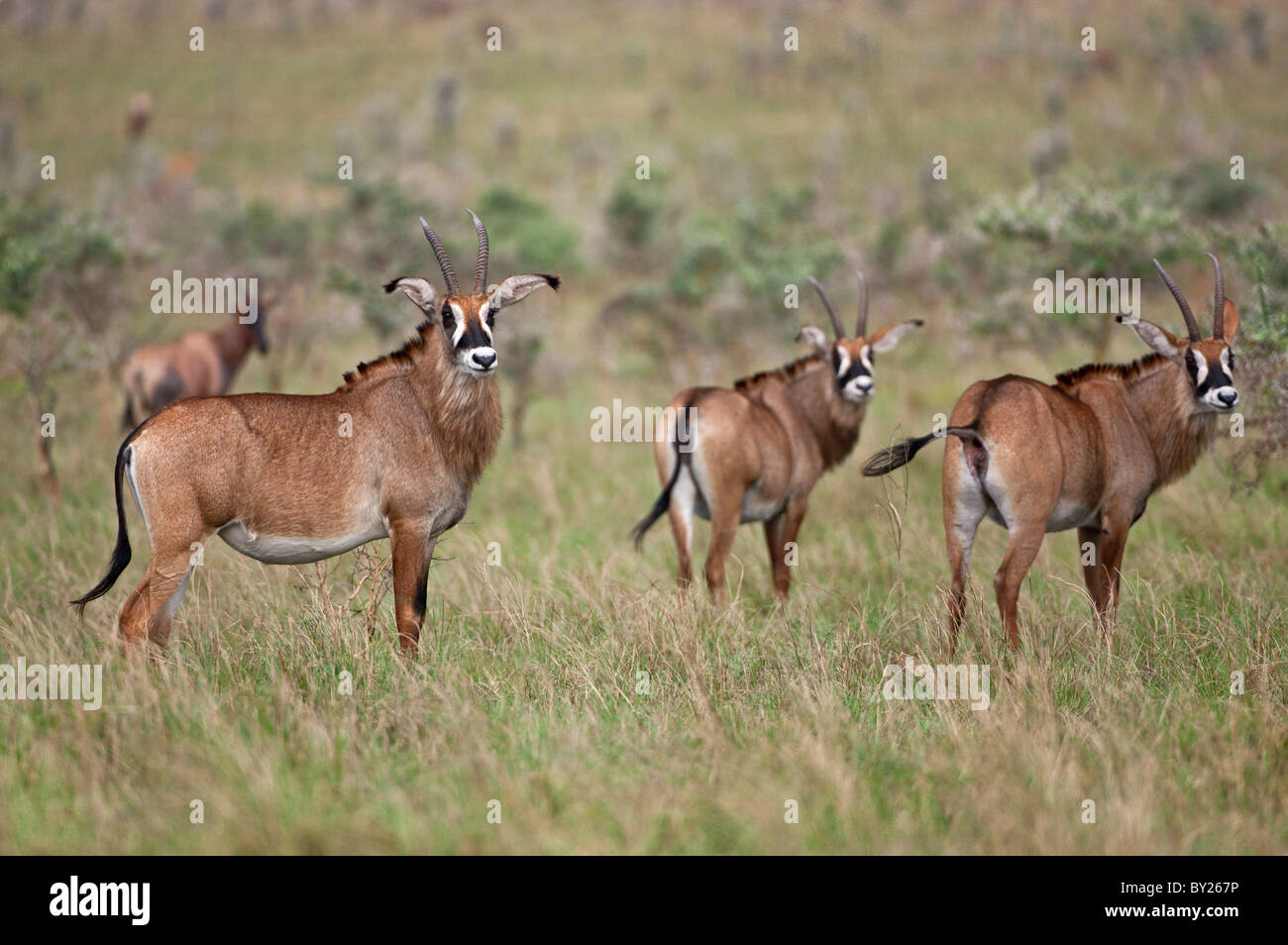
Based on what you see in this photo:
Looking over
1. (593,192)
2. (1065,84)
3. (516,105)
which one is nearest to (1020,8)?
(1065,84)

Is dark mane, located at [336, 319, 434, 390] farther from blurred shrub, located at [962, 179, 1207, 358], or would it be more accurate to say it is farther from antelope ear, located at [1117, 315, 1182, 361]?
blurred shrub, located at [962, 179, 1207, 358]

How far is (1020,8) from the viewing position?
190ft

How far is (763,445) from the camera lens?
309 inches

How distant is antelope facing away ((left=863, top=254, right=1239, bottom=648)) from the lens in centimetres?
632

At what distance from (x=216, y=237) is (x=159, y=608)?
19.1m

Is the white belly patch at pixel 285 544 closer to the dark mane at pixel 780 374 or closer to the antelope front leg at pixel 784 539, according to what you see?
the antelope front leg at pixel 784 539

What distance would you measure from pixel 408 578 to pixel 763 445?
2854 millimetres

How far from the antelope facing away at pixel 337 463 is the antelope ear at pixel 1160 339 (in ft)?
11.5

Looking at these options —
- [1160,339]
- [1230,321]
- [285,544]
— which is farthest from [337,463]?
[1230,321]

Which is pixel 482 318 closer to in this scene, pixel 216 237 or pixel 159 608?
pixel 159 608

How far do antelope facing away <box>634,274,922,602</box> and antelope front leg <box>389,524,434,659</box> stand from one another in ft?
6.41

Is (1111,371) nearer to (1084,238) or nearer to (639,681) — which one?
(639,681)
